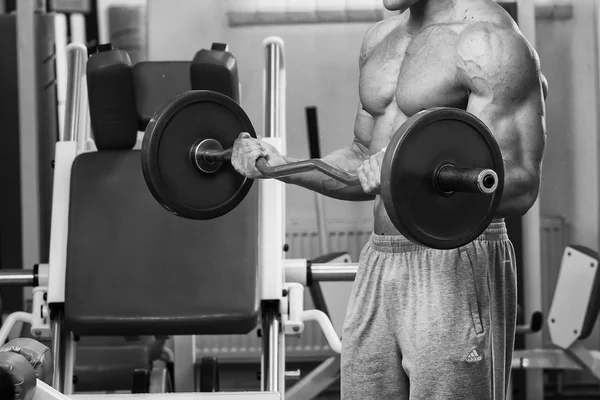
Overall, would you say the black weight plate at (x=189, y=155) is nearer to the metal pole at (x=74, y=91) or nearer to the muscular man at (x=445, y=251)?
the muscular man at (x=445, y=251)

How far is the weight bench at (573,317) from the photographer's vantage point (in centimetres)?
395

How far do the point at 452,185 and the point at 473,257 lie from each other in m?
0.28

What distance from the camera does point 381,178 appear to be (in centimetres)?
138

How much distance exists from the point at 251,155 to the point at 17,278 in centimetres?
143

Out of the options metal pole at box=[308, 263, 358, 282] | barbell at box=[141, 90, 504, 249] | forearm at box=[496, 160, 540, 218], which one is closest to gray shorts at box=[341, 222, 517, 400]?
forearm at box=[496, 160, 540, 218]

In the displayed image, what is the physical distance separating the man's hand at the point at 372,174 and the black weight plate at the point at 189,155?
48 cm

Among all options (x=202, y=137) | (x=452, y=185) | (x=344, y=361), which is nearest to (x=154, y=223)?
(x=202, y=137)

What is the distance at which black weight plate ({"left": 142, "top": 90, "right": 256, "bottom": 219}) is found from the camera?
1811mm

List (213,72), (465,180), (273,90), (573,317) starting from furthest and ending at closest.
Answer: (573,317)
(273,90)
(213,72)
(465,180)

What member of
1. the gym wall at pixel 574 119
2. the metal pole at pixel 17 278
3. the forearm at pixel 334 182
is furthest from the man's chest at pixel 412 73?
the gym wall at pixel 574 119

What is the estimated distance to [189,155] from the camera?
1.85m

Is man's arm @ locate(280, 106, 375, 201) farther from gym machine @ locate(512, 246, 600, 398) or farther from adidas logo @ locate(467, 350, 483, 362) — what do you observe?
gym machine @ locate(512, 246, 600, 398)

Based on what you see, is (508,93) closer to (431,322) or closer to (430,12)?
(430,12)

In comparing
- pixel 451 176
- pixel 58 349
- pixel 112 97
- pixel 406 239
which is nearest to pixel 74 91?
pixel 112 97
